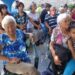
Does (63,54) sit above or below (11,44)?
below

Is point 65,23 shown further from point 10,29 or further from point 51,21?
point 51,21

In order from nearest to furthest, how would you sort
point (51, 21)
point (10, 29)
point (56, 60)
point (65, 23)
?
1. point (10, 29)
2. point (56, 60)
3. point (65, 23)
4. point (51, 21)

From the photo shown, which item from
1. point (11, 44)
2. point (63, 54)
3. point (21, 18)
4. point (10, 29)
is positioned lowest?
point (21, 18)

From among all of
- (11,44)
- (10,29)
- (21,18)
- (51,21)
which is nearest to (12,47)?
(11,44)

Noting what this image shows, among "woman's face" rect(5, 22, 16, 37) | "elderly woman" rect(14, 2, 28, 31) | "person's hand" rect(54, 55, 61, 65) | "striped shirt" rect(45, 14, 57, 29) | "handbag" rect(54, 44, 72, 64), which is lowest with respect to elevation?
"striped shirt" rect(45, 14, 57, 29)

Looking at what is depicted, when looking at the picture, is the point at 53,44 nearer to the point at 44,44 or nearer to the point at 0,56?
the point at 0,56

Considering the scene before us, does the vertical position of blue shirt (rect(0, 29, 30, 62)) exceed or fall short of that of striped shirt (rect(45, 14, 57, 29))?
it exceeds it

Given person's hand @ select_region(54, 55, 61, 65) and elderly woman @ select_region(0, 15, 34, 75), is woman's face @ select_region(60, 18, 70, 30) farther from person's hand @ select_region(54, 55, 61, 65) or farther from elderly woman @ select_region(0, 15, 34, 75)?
elderly woman @ select_region(0, 15, 34, 75)

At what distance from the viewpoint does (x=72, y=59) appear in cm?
355

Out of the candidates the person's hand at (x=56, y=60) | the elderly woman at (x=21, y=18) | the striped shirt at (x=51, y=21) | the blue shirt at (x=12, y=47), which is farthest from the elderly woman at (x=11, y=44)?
the striped shirt at (x=51, y=21)

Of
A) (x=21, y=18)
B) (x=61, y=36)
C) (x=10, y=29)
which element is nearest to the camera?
(x=10, y=29)

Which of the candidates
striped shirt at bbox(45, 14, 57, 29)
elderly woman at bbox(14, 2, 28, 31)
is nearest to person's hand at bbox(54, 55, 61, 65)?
elderly woman at bbox(14, 2, 28, 31)

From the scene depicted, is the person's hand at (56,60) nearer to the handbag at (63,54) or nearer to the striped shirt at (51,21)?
the handbag at (63,54)

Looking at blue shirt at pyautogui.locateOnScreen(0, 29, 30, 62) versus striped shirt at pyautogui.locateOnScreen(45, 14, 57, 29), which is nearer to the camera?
blue shirt at pyautogui.locateOnScreen(0, 29, 30, 62)
